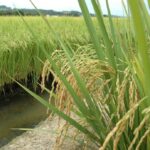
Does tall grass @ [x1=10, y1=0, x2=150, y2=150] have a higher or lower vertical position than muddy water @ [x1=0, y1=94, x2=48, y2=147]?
higher

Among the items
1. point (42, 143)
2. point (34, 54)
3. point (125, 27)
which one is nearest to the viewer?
point (125, 27)

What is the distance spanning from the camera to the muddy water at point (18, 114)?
129 inches

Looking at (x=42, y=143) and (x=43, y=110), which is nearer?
(x=42, y=143)

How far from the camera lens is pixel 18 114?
380cm

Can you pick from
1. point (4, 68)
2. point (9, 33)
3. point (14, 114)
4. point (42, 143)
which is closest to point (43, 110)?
point (14, 114)

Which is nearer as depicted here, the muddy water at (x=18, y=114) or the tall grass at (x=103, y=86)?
the tall grass at (x=103, y=86)

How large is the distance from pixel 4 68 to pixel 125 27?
2.53m

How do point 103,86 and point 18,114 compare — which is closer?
point 103,86

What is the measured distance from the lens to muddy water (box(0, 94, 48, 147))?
328cm

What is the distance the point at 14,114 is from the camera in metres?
3.79

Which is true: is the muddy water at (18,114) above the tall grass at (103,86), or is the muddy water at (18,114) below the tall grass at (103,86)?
below

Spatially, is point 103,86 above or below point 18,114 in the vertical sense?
above

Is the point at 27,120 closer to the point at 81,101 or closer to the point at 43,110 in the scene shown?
the point at 43,110

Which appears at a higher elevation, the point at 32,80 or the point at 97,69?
the point at 97,69
